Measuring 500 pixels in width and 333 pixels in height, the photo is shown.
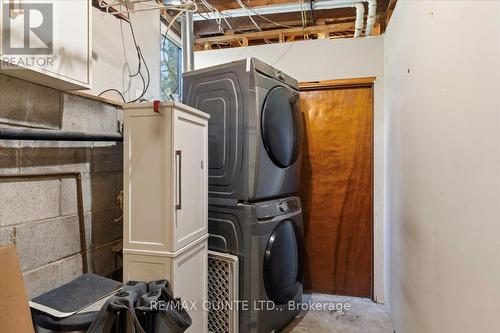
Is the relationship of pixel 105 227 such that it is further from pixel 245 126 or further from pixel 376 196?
pixel 376 196

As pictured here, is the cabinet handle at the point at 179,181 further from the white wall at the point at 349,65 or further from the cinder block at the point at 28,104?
the white wall at the point at 349,65

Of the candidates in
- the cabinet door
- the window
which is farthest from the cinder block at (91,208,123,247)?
the window

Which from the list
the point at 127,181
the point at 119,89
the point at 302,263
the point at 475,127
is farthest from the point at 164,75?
the point at 475,127

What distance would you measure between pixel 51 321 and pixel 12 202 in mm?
524

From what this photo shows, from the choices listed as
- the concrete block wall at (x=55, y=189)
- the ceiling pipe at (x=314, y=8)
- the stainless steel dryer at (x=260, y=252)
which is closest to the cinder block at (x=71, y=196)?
the concrete block wall at (x=55, y=189)

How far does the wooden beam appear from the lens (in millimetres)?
3029

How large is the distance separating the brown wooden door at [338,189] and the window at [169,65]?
1.29 meters

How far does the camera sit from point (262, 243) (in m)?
2.00

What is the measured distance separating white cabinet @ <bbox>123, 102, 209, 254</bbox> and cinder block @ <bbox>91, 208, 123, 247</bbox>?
402 mm

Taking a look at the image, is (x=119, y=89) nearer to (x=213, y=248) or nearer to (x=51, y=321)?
(x=213, y=248)

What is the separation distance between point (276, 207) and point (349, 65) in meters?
1.60

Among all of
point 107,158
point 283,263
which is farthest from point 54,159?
point 283,263

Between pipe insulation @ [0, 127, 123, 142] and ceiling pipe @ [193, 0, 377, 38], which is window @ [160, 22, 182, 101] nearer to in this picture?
ceiling pipe @ [193, 0, 377, 38]

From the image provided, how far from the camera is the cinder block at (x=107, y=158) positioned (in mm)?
1797
